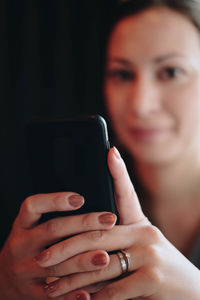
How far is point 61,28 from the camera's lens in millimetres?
1120

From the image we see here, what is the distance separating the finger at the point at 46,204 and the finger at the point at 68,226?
21 mm

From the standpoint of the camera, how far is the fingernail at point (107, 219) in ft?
1.57

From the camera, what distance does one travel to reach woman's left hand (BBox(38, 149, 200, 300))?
49cm

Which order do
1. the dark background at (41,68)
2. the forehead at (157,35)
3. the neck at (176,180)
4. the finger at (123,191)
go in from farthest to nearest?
the dark background at (41,68), the neck at (176,180), the forehead at (157,35), the finger at (123,191)

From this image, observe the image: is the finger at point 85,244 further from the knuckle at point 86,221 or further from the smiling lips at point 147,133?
the smiling lips at point 147,133

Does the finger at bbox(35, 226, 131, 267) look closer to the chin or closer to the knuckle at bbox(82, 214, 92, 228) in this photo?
the knuckle at bbox(82, 214, 92, 228)

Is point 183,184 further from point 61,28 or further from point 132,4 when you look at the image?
point 61,28

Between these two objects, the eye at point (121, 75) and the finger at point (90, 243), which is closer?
the finger at point (90, 243)

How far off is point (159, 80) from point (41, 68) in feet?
1.59

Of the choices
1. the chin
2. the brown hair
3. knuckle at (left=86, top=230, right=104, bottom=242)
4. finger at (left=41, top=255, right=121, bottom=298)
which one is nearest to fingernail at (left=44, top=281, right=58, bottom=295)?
finger at (left=41, top=255, right=121, bottom=298)

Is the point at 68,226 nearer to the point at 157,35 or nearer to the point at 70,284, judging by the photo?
the point at 70,284

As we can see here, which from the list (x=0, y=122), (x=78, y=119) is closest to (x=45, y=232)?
(x=78, y=119)

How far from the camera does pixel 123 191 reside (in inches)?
19.2

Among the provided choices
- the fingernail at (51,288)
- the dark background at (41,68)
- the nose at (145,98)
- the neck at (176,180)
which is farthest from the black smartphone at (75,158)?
the dark background at (41,68)
